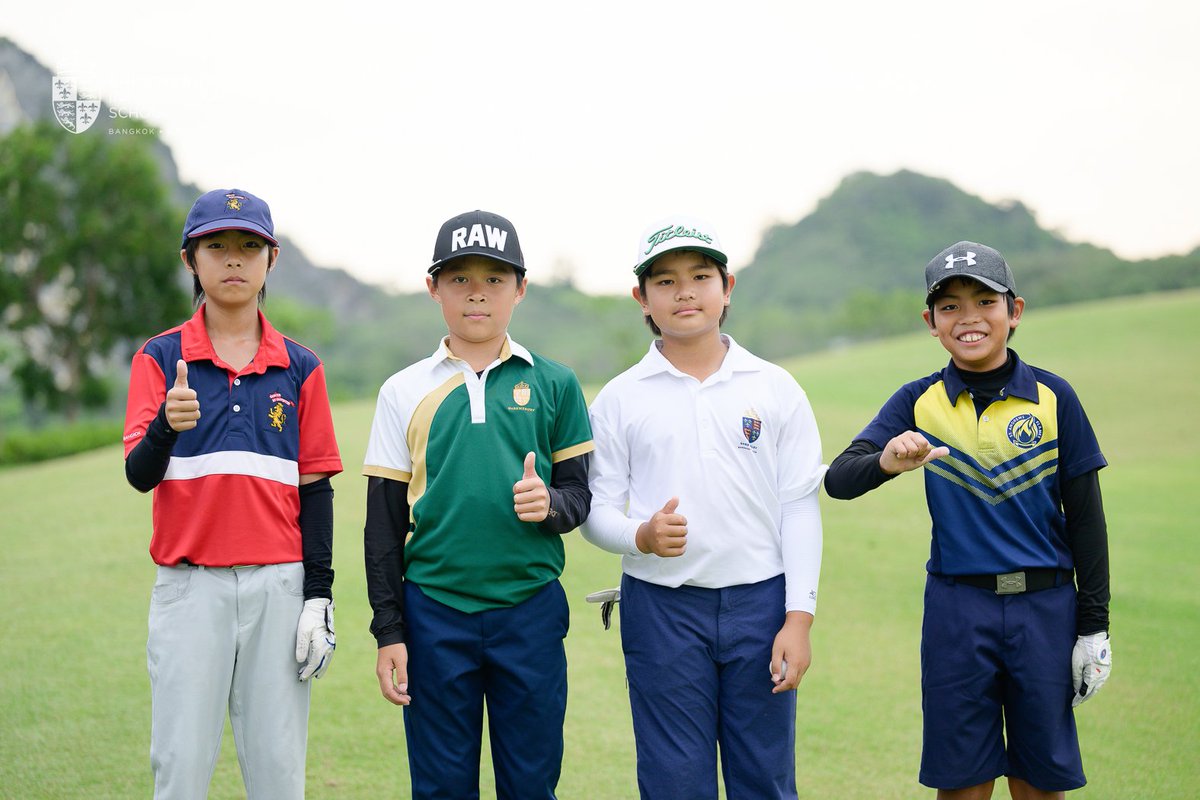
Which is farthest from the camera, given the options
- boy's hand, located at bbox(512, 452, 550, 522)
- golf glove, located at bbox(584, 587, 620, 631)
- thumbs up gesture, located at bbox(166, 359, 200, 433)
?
golf glove, located at bbox(584, 587, 620, 631)

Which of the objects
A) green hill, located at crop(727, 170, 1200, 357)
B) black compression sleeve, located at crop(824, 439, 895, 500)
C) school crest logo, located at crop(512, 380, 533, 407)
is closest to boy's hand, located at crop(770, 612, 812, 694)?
black compression sleeve, located at crop(824, 439, 895, 500)

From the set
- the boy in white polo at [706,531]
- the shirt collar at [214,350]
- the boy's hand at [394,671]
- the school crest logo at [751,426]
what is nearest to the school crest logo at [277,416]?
the shirt collar at [214,350]

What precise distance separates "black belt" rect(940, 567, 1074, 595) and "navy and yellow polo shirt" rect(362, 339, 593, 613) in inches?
46.2

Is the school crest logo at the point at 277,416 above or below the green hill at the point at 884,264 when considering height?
below

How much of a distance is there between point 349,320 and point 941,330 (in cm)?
7041

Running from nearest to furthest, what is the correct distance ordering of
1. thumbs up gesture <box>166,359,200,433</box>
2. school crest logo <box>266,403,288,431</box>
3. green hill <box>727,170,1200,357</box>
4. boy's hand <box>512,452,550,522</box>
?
thumbs up gesture <box>166,359,200,433</box>, boy's hand <box>512,452,550,522</box>, school crest logo <box>266,403,288,431</box>, green hill <box>727,170,1200,357</box>

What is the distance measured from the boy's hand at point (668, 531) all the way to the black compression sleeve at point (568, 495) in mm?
236

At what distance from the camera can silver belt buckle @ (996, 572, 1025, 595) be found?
2.92 metres

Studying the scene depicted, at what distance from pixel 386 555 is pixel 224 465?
0.50m

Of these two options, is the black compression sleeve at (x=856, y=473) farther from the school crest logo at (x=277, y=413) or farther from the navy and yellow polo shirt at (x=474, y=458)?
the school crest logo at (x=277, y=413)

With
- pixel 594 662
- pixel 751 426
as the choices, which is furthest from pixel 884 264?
pixel 751 426

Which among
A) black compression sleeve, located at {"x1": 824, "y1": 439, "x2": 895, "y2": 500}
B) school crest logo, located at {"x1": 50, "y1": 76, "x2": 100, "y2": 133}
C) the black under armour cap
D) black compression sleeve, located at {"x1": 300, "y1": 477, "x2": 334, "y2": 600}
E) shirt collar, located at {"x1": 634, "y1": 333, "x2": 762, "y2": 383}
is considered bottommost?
black compression sleeve, located at {"x1": 300, "y1": 477, "x2": 334, "y2": 600}

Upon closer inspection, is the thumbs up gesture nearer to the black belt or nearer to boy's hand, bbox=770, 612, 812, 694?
boy's hand, bbox=770, 612, 812, 694

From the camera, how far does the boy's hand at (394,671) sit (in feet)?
9.08
